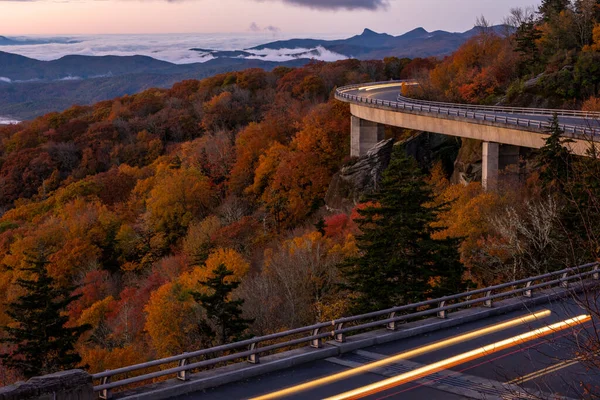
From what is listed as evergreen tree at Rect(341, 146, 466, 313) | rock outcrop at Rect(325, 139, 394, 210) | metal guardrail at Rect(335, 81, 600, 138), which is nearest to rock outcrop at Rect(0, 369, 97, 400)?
evergreen tree at Rect(341, 146, 466, 313)

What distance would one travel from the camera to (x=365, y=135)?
73.4 meters

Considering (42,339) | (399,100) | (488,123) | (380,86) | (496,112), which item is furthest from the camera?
(380,86)

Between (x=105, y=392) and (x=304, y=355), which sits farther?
(x=304, y=355)

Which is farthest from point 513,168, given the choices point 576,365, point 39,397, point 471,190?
point 39,397

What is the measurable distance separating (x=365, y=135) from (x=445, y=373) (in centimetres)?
5980

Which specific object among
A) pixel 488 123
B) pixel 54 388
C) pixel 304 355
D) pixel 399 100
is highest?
pixel 399 100

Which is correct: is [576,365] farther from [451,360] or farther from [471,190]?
[471,190]

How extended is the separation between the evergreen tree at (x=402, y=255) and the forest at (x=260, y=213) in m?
0.09

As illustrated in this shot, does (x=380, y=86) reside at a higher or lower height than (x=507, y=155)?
higher

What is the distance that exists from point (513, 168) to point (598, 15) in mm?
24943

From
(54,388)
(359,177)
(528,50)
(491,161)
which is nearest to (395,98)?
(359,177)

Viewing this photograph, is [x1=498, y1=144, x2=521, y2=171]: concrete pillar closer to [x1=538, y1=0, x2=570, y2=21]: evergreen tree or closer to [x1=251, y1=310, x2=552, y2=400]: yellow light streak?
[x1=538, y1=0, x2=570, y2=21]: evergreen tree

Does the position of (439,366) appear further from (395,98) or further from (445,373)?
(395,98)

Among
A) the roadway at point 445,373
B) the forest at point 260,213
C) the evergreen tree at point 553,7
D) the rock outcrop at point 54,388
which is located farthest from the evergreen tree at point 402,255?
the evergreen tree at point 553,7
